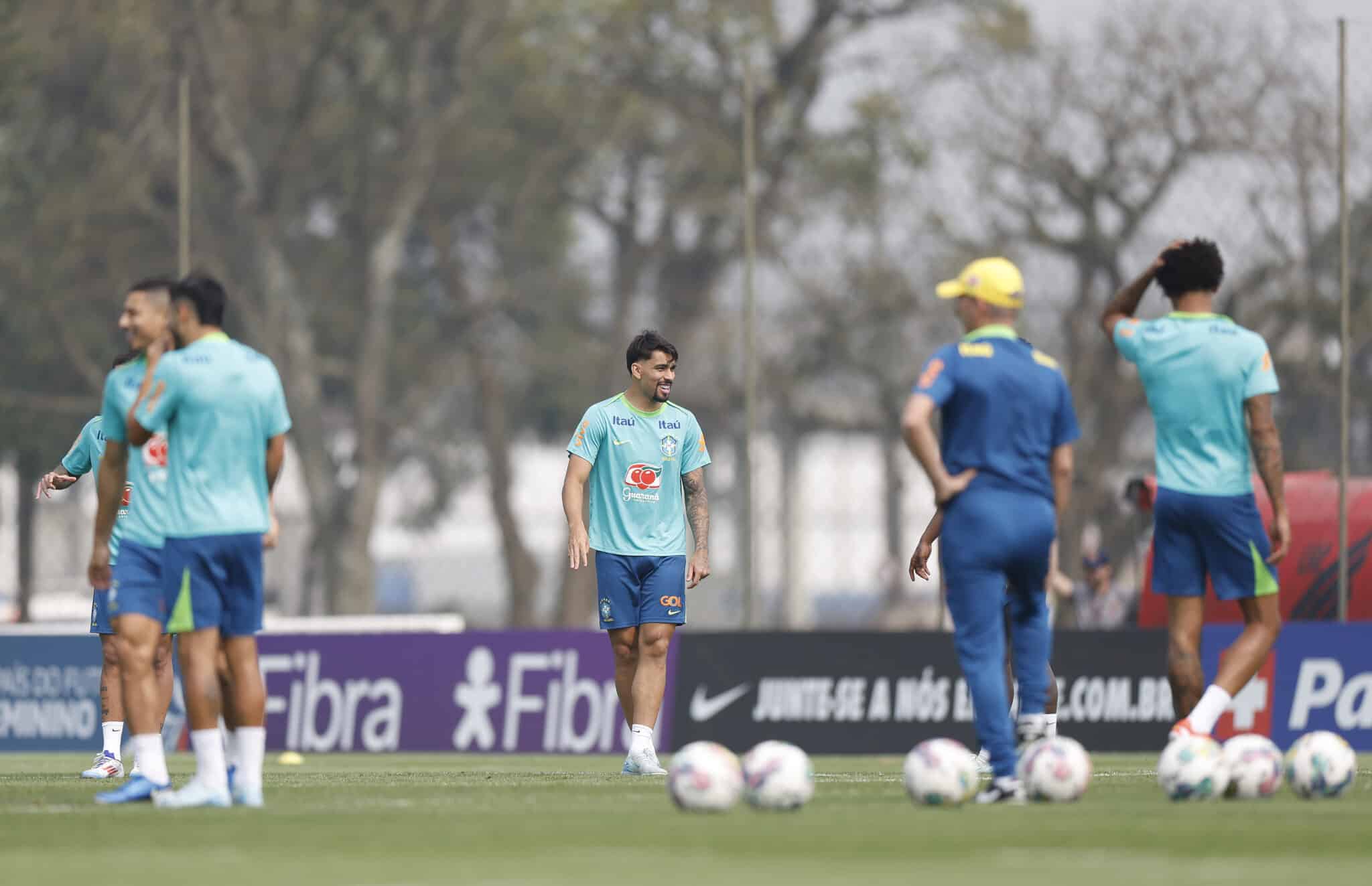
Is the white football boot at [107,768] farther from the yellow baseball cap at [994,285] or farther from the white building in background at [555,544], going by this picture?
the white building in background at [555,544]

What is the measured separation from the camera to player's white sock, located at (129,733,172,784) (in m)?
10.2

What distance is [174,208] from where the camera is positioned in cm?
3700

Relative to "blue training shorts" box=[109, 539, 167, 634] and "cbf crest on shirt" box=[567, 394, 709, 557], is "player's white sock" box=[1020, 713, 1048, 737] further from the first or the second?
"cbf crest on shirt" box=[567, 394, 709, 557]

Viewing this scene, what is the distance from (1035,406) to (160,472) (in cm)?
366

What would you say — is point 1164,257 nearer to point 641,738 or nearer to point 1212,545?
point 1212,545

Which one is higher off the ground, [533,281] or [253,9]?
[253,9]

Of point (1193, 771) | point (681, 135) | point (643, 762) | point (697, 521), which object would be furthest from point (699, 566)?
point (681, 135)

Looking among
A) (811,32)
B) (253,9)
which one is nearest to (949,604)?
(811,32)

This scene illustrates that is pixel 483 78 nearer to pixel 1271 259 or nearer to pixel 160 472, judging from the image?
pixel 1271 259

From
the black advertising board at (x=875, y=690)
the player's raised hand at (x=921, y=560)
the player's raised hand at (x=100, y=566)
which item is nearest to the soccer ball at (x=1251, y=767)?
the player's raised hand at (x=921, y=560)

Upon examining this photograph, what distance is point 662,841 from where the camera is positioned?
834 centimetres

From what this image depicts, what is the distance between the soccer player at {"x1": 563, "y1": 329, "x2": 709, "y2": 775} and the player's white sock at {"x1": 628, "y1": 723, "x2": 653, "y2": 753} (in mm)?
11

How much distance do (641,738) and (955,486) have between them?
154 inches

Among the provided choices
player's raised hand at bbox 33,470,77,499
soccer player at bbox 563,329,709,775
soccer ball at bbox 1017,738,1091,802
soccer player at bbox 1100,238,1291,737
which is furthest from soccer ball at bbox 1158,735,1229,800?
player's raised hand at bbox 33,470,77,499
